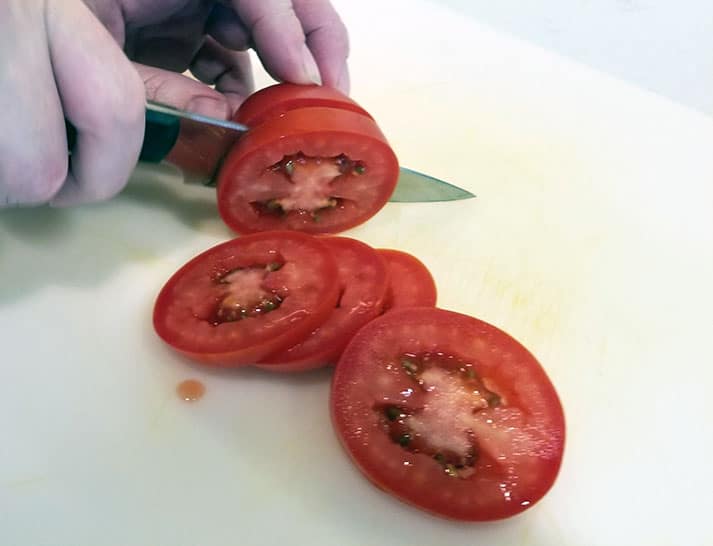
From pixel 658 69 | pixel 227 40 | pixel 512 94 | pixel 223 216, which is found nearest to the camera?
pixel 223 216

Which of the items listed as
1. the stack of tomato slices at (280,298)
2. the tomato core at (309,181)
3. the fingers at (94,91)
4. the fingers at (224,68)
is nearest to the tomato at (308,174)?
the tomato core at (309,181)

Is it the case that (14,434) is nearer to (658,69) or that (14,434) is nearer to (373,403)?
(373,403)

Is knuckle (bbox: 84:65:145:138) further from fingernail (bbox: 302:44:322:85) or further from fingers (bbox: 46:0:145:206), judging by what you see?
fingernail (bbox: 302:44:322:85)

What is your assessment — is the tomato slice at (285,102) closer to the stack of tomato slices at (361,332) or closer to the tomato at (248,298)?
the stack of tomato slices at (361,332)

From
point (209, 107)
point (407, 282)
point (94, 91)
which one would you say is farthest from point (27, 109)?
point (407, 282)

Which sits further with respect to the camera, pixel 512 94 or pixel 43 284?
pixel 512 94

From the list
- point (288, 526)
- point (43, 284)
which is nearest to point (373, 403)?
point (288, 526)

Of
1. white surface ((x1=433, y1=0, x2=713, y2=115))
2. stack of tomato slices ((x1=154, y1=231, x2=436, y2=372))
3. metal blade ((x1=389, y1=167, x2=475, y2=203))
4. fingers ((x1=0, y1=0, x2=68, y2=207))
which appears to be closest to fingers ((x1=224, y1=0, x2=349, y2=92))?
metal blade ((x1=389, y1=167, x2=475, y2=203))
